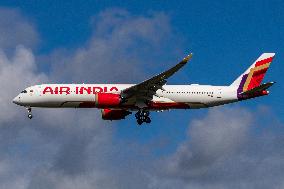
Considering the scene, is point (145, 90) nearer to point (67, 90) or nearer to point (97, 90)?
point (97, 90)

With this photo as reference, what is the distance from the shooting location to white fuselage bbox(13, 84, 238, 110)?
8550cm

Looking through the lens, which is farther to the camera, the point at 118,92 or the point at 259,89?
the point at 118,92

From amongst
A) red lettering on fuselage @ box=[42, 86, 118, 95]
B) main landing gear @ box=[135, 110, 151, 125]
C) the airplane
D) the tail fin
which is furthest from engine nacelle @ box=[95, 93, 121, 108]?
the tail fin

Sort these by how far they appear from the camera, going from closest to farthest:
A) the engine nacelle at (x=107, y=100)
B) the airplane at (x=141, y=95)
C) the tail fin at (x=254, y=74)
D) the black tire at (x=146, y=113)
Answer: the engine nacelle at (x=107, y=100), the airplane at (x=141, y=95), the black tire at (x=146, y=113), the tail fin at (x=254, y=74)

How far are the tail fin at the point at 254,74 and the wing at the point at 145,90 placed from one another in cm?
1092

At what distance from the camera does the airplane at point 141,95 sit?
84875 mm

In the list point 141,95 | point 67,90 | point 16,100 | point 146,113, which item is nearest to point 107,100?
point 141,95

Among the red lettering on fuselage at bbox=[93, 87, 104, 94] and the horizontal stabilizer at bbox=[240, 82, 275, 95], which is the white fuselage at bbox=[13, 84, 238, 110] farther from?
the horizontal stabilizer at bbox=[240, 82, 275, 95]

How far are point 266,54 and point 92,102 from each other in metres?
23.6

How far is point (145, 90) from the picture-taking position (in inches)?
3366

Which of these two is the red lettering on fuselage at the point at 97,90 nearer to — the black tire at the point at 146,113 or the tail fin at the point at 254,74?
the black tire at the point at 146,113

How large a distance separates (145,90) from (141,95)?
2.87 feet

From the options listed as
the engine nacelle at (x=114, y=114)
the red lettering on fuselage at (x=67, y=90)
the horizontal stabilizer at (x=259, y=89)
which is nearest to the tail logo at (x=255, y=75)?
the horizontal stabilizer at (x=259, y=89)

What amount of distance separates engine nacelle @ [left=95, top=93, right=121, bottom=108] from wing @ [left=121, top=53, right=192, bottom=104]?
2.56 feet
